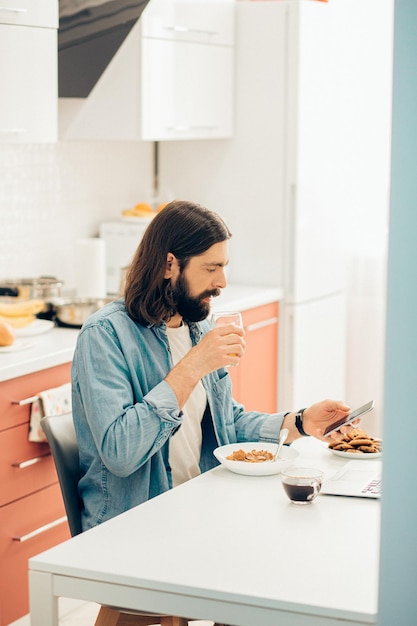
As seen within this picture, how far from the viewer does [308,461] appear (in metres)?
2.33

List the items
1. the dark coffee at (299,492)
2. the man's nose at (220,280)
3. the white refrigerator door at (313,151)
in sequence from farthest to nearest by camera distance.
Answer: the white refrigerator door at (313,151), the man's nose at (220,280), the dark coffee at (299,492)

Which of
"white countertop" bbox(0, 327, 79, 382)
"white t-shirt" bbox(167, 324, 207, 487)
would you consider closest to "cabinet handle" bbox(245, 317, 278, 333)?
"white countertop" bbox(0, 327, 79, 382)

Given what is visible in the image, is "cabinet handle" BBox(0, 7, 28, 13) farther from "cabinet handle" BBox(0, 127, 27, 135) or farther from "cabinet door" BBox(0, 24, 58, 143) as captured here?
"cabinet handle" BBox(0, 127, 27, 135)

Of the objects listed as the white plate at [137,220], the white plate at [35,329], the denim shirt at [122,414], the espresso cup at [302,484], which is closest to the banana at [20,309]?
the white plate at [35,329]

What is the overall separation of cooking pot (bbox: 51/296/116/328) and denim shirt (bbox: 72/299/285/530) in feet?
3.59

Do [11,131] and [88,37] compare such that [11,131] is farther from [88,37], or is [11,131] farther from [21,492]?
[21,492]

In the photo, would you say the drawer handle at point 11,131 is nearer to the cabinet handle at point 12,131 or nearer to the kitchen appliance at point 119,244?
the cabinet handle at point 12,131

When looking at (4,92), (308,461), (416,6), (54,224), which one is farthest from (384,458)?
(54,224)

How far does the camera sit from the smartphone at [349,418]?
88.5 inches

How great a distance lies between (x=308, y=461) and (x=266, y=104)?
2384 mm

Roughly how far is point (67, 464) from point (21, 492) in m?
0.80

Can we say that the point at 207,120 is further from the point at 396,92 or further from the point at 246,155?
the point at 396,92

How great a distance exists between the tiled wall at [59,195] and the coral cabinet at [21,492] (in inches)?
36.7

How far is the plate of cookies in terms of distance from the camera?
7.71 feet
